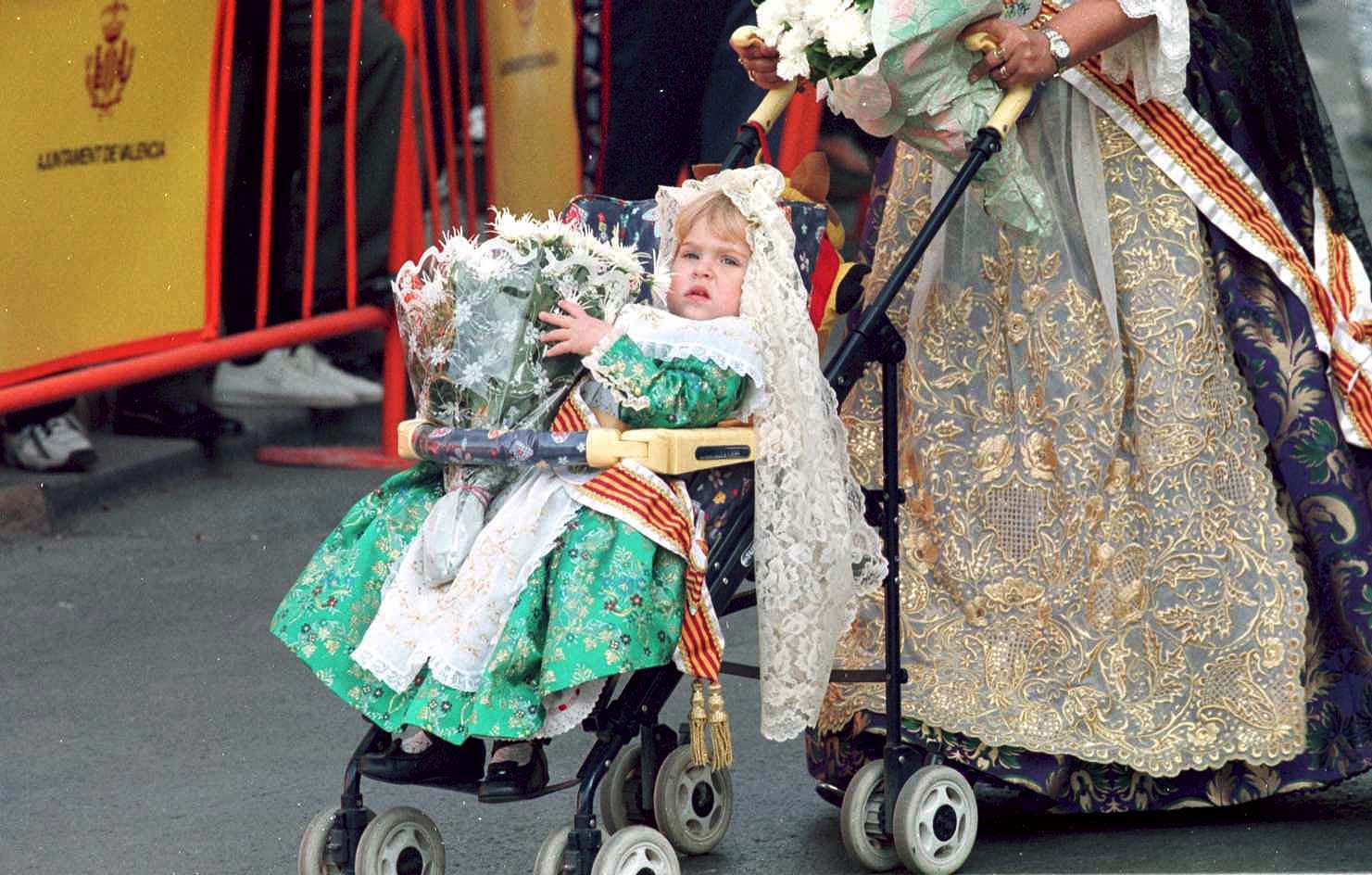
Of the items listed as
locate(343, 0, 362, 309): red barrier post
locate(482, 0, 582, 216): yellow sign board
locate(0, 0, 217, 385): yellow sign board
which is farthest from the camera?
locate(482, 0, 582, 216): yellow sign board

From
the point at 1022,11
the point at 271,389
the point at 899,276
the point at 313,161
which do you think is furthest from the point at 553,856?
the point at 271,389

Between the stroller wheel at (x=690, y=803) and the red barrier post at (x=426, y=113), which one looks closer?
the stroller wheel at (x=690, y=803)

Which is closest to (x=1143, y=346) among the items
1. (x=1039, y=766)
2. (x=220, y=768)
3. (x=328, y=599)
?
(x=1039, y=766)

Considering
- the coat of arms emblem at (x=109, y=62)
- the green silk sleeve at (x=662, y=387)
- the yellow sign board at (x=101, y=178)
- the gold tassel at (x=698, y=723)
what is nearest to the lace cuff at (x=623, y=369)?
the green silk sleeve at (x=662, y=387)

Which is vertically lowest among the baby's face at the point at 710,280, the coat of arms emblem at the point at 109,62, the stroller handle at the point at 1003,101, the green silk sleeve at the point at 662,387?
the green silk sleeve at the point at 662,387

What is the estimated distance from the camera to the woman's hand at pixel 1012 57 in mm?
3312

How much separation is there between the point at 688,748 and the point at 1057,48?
1226mm

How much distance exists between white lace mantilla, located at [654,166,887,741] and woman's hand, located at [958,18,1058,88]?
14.0 inches

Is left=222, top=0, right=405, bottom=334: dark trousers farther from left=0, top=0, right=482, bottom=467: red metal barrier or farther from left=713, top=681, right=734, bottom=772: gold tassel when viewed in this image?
left=713, top=681, right=734, bottom=772: gold tassel

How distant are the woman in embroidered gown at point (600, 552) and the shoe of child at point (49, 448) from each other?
3352 millimetres

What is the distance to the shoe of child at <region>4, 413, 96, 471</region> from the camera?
648 centimetres

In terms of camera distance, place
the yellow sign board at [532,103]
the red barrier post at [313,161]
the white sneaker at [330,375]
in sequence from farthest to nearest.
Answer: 1. the white sneaker at [330,375]
2. the yellow sign board at [532,103]
3. the red barrier post at [313,161]

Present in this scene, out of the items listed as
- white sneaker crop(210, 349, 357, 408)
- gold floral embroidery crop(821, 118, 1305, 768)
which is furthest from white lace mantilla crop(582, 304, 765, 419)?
white sneaker crop(210, 349, 357, 408)

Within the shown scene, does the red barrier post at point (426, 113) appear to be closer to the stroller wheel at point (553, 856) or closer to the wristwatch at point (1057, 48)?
the wristwatch at point (1057, 48)
